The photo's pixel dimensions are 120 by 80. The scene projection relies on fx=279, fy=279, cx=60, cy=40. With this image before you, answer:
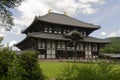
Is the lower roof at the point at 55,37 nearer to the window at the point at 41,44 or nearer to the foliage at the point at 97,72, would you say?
the window at the point at 41,44

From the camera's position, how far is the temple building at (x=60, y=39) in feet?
176

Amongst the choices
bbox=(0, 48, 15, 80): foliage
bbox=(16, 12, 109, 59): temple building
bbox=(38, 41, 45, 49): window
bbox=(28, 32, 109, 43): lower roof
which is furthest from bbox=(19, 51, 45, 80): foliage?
bbox=(38, 41, 45, 49): window

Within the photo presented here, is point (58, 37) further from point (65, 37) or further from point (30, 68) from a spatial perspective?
point (30, 68)

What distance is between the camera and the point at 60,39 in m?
54.4

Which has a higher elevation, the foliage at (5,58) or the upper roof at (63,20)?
the upper roof at (63,20)

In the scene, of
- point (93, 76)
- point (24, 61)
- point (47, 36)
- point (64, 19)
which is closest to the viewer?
point (93, 76)

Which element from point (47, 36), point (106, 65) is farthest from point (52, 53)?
point (106, 65)

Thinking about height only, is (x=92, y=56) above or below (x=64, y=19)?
below

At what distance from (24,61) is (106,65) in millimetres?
11473

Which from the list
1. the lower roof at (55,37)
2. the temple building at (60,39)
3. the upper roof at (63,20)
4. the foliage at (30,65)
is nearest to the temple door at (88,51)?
the temple building at (60,39)

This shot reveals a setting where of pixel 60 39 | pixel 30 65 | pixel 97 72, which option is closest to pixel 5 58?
pixel 30 65

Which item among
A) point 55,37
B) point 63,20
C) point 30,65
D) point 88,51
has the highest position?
point 63,20

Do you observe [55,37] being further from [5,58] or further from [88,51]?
[5,58]

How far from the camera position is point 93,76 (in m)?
4.62
